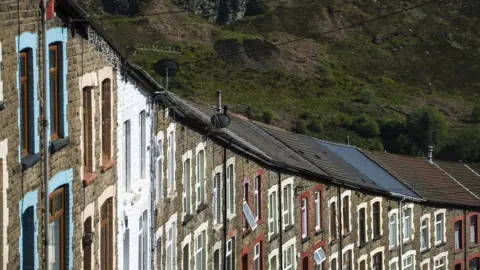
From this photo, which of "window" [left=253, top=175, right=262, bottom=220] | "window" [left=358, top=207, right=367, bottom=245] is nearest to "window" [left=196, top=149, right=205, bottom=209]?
"window" [left=253, top=175, right=262, bottom=220]

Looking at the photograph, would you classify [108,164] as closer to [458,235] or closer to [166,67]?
[166,67]

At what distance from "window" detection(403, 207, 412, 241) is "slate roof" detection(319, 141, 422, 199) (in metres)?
0.69

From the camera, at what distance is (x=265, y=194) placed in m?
43.9

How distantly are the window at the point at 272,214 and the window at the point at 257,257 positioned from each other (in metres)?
1.13

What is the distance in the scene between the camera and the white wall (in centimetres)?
2759

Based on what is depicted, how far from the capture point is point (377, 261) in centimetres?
5709

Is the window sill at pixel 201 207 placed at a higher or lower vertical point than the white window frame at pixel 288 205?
higher

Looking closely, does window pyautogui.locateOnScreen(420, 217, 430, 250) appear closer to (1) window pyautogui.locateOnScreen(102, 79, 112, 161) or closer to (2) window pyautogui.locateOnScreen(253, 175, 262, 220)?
(2) window pyautogui.locateOnScreen(253, 175, 262, 220)

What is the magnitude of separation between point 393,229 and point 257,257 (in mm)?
15610

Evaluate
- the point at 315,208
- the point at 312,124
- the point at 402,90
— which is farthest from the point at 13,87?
the point at 402,90

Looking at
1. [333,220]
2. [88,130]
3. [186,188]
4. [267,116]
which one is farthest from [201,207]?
[267,116]

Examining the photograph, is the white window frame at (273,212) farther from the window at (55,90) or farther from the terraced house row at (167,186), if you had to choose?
the window at (55,90)

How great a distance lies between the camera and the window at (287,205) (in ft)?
151

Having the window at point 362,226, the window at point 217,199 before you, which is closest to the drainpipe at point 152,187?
the window at point 217,199
